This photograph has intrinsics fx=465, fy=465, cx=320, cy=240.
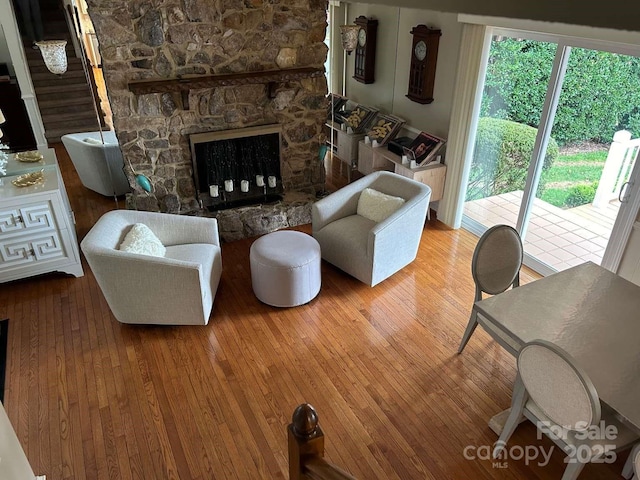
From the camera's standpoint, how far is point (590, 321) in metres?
2.46

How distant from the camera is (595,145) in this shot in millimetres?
3584

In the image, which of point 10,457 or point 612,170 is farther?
point 612,170

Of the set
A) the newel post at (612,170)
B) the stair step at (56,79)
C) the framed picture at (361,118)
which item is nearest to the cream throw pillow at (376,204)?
the newel post at (612,170)

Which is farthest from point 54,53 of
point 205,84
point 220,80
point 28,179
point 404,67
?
point 404,67

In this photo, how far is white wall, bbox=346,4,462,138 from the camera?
4.41 m

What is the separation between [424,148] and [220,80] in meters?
2.09

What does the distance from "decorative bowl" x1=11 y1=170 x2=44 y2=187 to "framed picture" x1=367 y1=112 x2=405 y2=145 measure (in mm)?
3292

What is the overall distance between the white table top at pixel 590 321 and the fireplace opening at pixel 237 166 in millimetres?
2872

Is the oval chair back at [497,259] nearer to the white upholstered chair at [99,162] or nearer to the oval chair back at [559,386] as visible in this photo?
the oval chair back at [559,386]

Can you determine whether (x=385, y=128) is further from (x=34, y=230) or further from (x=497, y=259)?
(x=34, y=230)

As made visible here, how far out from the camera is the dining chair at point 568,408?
1.88 meters

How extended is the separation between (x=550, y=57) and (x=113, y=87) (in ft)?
11.8

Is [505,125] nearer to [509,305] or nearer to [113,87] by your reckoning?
[509,305]

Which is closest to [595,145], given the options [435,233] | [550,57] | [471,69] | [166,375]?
[550,57]
